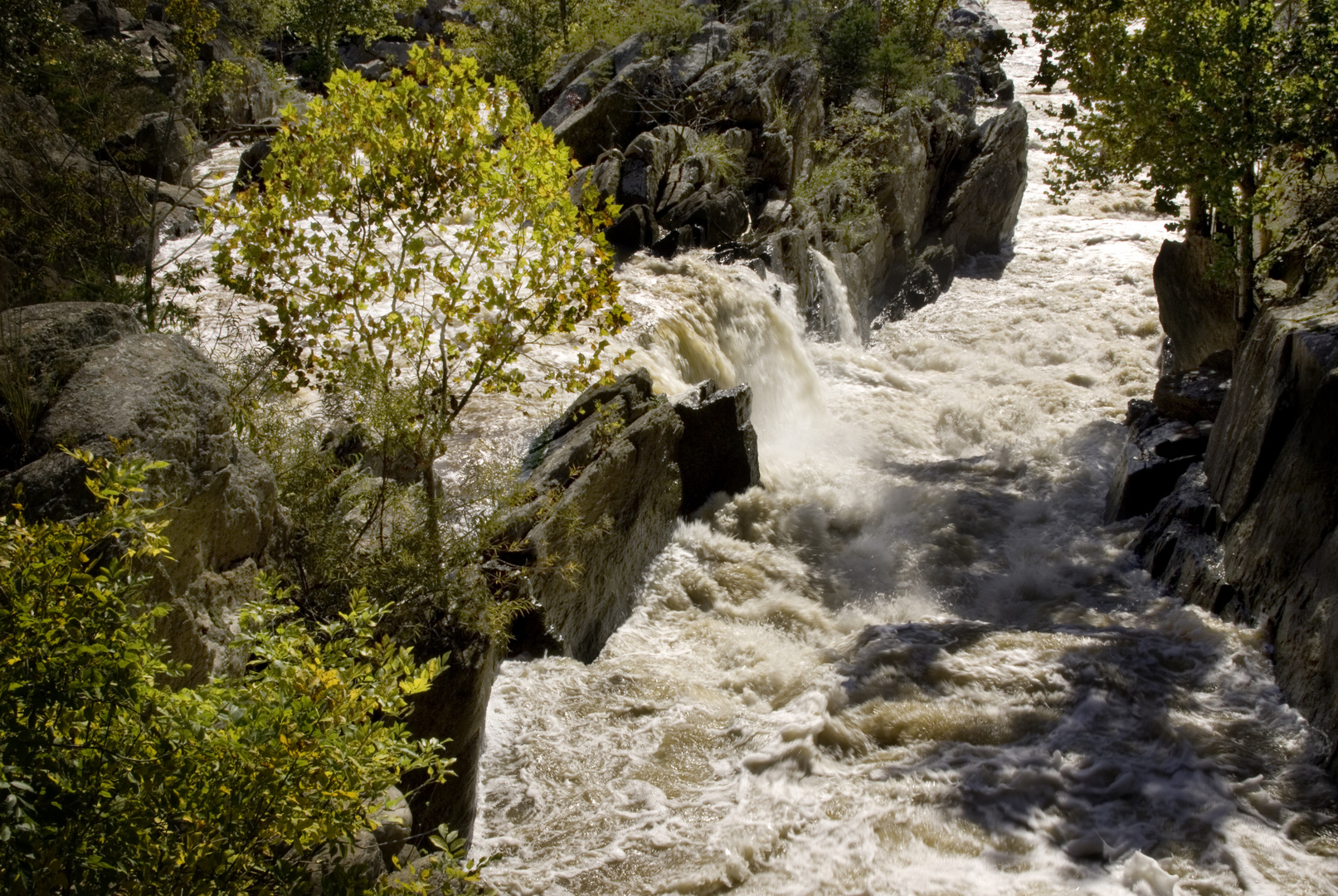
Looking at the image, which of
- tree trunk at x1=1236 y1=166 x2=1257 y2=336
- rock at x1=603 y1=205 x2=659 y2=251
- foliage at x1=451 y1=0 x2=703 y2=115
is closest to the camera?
tree trunk at x1=1236 y1=166 x2=1257 y2=336

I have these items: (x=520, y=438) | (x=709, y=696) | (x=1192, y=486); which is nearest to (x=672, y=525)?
(x=520, y=438)

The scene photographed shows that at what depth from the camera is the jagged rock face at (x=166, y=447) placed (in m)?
3.49

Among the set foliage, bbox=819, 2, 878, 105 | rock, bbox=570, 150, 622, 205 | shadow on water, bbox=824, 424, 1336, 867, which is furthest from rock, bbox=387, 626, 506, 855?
foliage, bbox=819, 2, 878, 105

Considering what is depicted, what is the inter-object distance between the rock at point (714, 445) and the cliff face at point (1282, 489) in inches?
162

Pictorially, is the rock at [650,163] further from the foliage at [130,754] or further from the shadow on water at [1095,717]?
the foliage at [130,754]

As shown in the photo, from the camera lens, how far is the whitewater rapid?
4.88 meters

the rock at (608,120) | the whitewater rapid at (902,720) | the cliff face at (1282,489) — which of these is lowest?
the whitewater rapid at (902,720)

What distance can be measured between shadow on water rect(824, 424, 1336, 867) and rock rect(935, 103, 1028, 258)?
13117mm

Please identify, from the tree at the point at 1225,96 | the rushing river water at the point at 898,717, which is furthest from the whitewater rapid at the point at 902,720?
the tree at the point at 1225,96

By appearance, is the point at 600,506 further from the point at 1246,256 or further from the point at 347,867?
the point at 1246,256

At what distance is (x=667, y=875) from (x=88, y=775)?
3.30 m

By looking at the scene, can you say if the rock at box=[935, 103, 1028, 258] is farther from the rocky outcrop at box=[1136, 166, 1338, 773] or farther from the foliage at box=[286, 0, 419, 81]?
the foliage at box=[286, 0, 419, 81]

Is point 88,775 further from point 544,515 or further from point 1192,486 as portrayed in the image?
point 1192,486

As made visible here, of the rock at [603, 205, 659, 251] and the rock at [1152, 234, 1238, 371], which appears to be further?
the rock at [603, 205, 659, 251]
